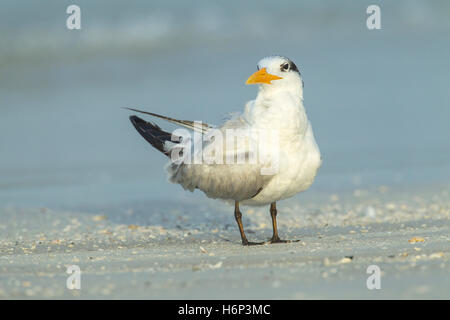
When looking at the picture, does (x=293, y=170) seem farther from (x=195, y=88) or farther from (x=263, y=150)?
(x=195, y=88)

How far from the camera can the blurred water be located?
9.23 m

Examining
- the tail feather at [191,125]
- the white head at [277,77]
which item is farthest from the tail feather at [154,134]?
the white head at [277,77]

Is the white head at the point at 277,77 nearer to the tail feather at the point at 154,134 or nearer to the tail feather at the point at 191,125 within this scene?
the tail feather at the point at 191,125

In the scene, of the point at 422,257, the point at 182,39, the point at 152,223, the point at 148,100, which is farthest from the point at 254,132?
the point at 182,39

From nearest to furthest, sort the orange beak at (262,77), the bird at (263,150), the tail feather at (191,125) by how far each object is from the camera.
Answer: the bird at (263,150), the orange beak at (262,77), the tail feather at (191,125)

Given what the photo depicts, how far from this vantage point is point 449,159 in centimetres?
A: 951

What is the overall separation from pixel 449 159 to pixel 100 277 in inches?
268

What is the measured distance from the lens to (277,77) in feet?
16.6

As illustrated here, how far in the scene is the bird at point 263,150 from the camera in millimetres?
4773

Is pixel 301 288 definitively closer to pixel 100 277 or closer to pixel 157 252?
pixel 100 277

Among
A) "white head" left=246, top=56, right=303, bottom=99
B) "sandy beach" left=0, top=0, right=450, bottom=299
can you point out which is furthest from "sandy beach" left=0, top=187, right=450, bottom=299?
"white head" left=246, top=56, right=303, bottom=99

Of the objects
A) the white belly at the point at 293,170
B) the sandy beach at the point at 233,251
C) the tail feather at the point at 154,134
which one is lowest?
the sandy beach at the point at 233,251

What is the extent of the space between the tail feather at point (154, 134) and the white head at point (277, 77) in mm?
988

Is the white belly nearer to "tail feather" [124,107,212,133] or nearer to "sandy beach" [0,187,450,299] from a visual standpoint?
"sandy beach" [0,187,450,299]
